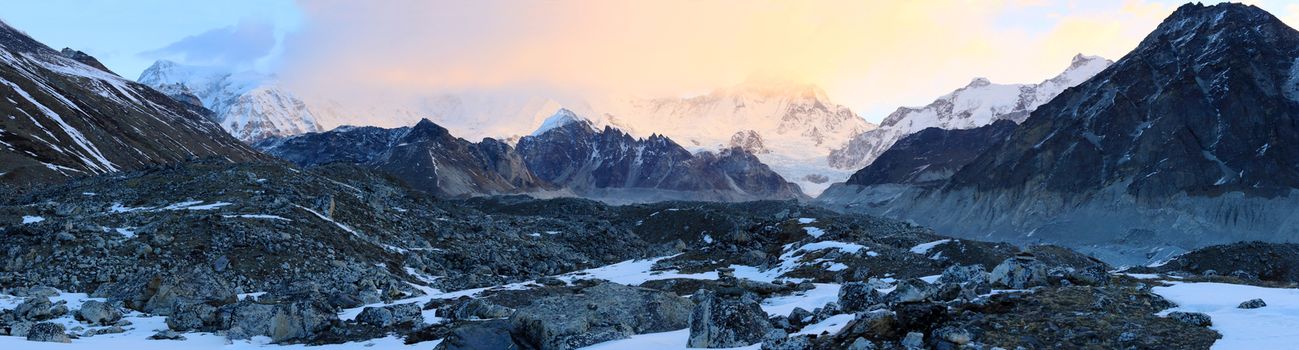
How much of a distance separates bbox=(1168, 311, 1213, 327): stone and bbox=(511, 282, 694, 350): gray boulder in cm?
1082

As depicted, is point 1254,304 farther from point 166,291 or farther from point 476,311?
point 166,291

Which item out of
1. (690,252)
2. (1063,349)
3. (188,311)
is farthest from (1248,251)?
(188,311)

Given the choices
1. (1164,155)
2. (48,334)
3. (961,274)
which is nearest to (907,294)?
(961,274)

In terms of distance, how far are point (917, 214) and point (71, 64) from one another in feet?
656

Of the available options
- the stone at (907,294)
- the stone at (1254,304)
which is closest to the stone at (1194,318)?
the stone at (1254,304)

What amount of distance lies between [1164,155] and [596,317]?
145711 millimetres

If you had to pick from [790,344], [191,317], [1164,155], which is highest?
[1164,155]

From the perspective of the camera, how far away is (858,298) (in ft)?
64.1

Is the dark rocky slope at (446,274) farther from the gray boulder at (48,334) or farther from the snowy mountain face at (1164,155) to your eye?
the snowy mountain face at (1164,155)

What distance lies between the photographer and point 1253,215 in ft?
389

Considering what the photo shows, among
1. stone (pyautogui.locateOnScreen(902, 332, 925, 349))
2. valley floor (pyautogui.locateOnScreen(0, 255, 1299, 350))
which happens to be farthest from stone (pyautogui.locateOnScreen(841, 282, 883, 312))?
stone (pyautogui.locateOnScreen(902, 332, 925, 349))

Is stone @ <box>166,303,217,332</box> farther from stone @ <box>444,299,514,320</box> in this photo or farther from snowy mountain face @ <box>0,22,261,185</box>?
snowy mountain face @ <box>0,22,261,185</box>

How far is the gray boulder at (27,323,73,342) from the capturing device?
1919 cm

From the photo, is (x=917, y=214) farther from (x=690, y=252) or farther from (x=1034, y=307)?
(x=1034, y=307)
